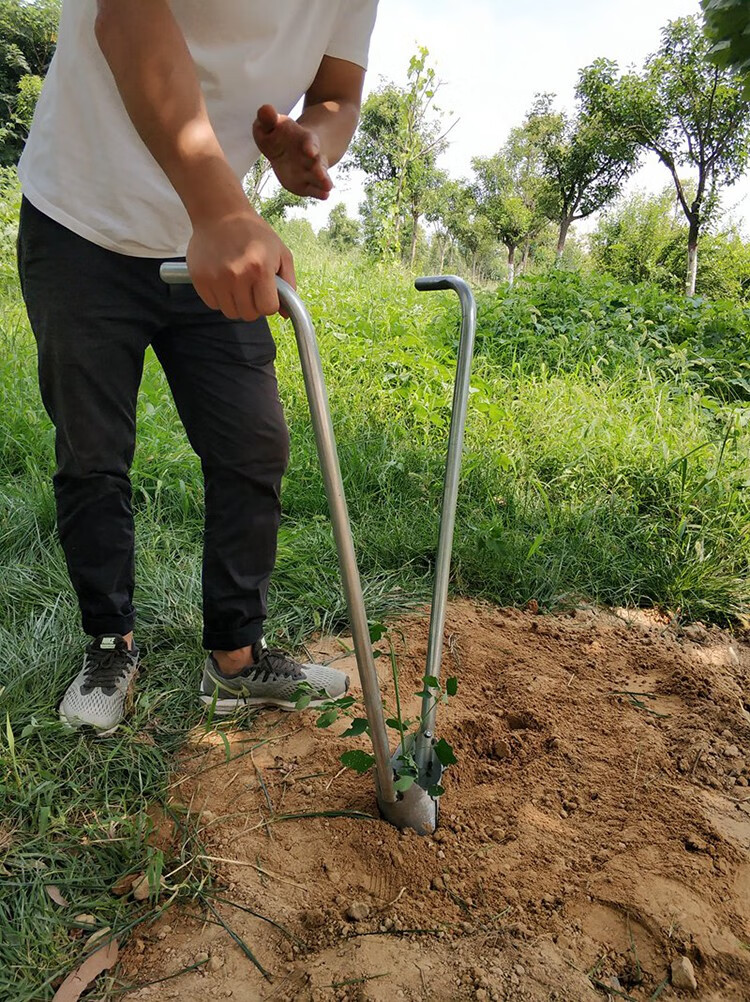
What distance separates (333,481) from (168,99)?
1.85 ft

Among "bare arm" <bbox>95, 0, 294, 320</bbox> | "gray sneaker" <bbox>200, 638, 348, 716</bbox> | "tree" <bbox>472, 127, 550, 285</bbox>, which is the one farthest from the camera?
"tree" <bbox>472, 127, 550, 285</bbox>

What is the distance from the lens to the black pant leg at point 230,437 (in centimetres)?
142

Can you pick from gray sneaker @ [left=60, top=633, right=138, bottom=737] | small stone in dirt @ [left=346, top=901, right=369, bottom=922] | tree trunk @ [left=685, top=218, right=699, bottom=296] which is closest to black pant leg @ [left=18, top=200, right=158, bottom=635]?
gray sneaker @ [left=60, top=633, right=138, bottom=737]

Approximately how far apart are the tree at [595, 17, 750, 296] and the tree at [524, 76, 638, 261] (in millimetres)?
1010

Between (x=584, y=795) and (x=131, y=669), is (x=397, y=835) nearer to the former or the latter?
(x=584, y=795)

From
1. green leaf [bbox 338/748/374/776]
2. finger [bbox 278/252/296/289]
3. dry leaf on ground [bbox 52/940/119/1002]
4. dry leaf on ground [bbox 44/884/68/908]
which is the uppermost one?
finger [bbox 278/252/296/289]

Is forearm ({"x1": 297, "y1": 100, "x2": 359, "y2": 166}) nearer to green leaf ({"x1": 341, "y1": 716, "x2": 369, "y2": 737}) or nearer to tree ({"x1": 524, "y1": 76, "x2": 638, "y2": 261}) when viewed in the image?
green leaf ({"x1": 341, "y1": 716, "x2": 369, "y2": 737})

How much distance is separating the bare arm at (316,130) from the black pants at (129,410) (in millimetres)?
323

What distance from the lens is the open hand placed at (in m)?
1.15

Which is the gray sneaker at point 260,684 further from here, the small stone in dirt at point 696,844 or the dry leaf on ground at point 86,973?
the small stone in dirt at point 696,844

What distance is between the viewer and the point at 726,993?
1039 mm

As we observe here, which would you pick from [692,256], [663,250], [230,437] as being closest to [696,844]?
[230,437]

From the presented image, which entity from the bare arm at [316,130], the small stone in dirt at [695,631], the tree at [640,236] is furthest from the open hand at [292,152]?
the tree at [640,236]

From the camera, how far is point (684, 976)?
1.04 meters
